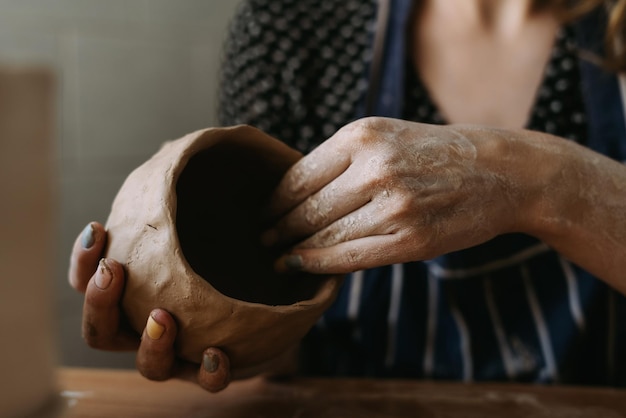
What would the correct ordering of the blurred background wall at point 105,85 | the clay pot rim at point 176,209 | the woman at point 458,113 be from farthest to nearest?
1. the blurred background wall at point 105,85
2. the woman at point 458,113
3. the clay pot rim at point 176,209

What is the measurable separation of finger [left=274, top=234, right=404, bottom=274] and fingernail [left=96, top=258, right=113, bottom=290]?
16cm

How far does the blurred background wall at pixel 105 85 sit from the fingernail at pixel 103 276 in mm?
763

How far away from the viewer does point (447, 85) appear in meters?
1.04

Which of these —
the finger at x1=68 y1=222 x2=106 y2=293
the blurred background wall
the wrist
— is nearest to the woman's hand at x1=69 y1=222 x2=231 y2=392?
the finger at x1=68 y1=222 x2=106 y2=293

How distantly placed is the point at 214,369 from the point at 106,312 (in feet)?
0.35

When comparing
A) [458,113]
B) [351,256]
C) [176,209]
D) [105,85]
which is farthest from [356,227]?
[105,85]

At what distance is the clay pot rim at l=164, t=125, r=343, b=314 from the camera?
53cm

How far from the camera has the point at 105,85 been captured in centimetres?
145

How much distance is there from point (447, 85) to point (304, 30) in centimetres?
24

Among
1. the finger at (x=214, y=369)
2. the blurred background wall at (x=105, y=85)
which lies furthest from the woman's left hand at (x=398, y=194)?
the blurred background wall at (x=105, y=85)

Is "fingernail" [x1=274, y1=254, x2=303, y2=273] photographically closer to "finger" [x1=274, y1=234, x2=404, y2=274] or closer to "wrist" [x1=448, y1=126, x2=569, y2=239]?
"finger" [x1=274, y1=234, x2=404, y2=274]

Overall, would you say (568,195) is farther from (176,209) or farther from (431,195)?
(176,209)

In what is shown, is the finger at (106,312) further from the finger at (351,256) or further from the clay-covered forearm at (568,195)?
the clay-covered forearm at (568,195)

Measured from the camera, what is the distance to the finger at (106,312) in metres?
0.55
